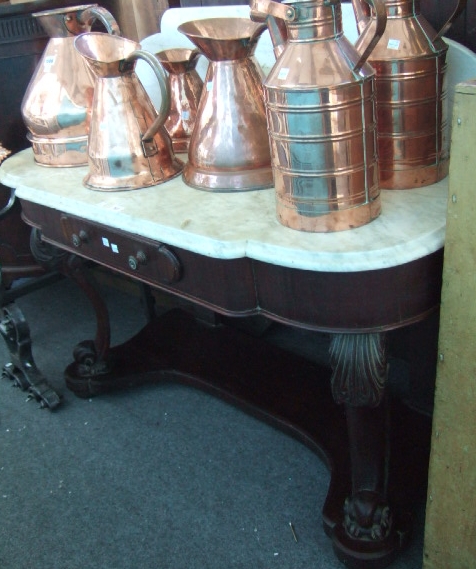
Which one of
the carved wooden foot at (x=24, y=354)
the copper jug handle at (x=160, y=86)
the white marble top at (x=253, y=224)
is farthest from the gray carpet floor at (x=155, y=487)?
the copper jug handle at (x=160, y=86)

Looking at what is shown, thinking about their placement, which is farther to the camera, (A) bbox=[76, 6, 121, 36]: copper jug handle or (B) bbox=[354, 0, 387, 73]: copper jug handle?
(A) bbox=[76, 6, 121, 36]: copper jug handle

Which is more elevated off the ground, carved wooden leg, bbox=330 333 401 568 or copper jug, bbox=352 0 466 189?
copper jug, bbox=352 0 466 189

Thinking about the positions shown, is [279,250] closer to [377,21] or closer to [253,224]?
[253,224]

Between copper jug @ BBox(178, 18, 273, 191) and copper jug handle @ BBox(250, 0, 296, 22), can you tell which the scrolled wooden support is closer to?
copper jug @ BBox(178, 18, 273, 191)

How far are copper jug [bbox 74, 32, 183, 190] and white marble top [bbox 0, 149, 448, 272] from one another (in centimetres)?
3

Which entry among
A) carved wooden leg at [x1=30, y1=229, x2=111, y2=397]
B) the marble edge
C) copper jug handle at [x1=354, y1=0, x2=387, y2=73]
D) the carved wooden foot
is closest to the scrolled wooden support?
the marble edge

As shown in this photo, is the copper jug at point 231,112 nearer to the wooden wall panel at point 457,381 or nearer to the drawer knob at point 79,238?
the drawer knob at point 79,238

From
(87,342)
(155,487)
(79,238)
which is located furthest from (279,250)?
(87,342)

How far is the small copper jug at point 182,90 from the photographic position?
4.10 feet

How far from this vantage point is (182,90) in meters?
1.26

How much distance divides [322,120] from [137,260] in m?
0.42

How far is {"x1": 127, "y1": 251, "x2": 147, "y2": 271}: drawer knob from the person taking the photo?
1.05 meters

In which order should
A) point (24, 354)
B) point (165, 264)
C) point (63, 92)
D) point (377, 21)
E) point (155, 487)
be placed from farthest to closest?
point (24, 354)
point (155, 487)
point (63, 92)
point (165, 264)
point (377, 21)

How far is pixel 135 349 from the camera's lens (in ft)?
5.88
